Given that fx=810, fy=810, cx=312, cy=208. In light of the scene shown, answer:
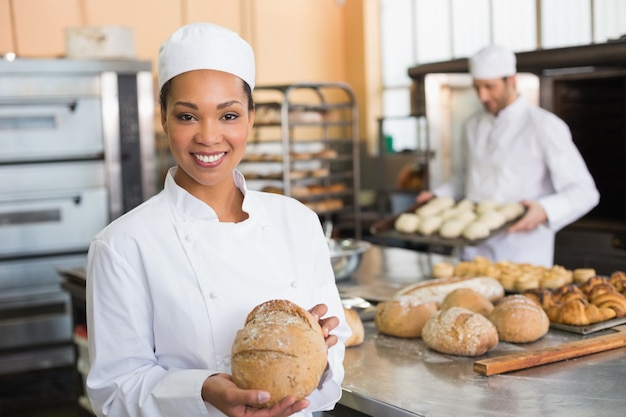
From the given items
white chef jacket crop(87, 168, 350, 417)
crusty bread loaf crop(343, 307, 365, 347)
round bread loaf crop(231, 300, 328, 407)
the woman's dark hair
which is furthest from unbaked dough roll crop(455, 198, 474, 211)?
round bread loaf crop(231, 300, 328, 407)

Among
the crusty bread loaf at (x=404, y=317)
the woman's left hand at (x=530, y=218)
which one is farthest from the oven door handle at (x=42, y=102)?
the crusty bread loaf at (x=404, y=317)

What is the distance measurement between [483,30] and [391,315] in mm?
5697

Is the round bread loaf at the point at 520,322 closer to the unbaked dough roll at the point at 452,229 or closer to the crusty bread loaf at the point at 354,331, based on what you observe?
the crusty bread loaf at the point at 354,331

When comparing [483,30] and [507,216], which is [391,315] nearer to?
[507,216]

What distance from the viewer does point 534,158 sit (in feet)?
12.4

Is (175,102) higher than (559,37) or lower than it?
lower

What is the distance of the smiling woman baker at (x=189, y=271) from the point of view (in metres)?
1.38

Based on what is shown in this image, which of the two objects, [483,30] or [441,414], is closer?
[441,414]

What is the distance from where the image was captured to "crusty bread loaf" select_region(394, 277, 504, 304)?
7.84 feet

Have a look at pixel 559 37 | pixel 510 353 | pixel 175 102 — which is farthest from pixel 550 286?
pixel 559 37

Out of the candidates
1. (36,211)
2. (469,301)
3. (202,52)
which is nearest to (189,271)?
(202,52)

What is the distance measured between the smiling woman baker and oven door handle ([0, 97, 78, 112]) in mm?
3390

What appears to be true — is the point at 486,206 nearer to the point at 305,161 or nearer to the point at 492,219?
the point at 492,219

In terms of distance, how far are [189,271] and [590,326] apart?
1.16m
